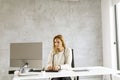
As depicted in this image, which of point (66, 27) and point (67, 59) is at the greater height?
point (66, 27)

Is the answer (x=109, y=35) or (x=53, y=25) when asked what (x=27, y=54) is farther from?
(x=109, y=35)

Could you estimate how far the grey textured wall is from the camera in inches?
160

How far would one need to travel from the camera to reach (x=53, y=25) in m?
4.21

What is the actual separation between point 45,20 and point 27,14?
421mm

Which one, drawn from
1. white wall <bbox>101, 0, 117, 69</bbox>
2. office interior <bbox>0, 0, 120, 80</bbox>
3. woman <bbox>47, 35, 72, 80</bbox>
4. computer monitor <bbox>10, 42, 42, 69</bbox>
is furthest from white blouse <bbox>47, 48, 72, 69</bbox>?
white wall <bbox>101, 0, 117, 69</bbox>

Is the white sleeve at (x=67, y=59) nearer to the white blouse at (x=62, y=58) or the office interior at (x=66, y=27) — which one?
the white blouse at (x=62, y=58)

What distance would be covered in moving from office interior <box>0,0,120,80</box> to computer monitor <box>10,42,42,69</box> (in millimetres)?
1924

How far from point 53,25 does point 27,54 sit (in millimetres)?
2192

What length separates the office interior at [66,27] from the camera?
4.04 meters

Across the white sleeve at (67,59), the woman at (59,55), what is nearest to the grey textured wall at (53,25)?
the woman at (59,55)

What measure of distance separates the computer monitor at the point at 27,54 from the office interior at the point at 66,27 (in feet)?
6.31

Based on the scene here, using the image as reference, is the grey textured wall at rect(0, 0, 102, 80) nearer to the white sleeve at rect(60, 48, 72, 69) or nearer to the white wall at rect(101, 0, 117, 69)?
the white wall at rect(101, 0, 117, 69)

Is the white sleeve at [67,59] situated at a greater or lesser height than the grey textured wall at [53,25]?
lesser

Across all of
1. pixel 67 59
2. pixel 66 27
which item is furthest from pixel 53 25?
pixel 67 59
